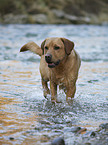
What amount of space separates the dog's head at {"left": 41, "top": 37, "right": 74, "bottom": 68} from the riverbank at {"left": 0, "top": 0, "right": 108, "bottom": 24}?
3382 cm

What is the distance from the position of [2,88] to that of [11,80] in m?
0.89

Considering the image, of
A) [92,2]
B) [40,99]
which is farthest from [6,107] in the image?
[92,2]

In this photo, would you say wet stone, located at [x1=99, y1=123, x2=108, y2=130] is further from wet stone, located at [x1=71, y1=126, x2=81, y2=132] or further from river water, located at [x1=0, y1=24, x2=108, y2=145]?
wet stone, located at [x1=71, y1=126, x2=81, y2=132]

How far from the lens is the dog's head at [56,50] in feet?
15.6

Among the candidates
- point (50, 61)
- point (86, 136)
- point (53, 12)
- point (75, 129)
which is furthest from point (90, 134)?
point (53, 12)

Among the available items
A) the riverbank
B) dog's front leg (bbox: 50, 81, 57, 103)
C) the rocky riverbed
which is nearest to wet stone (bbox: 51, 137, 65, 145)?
the rocky riverbed

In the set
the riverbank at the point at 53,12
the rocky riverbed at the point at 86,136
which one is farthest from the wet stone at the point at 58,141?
the riverbank at the point at 53,12

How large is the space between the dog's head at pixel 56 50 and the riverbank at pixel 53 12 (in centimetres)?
3382

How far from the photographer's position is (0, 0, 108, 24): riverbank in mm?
39844

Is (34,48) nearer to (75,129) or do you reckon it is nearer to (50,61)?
(50,61)

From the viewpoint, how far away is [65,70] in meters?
5.12

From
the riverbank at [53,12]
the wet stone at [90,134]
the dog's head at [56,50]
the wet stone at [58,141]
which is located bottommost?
the riverbank at [53,12]

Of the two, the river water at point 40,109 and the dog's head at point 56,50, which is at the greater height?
the dog's head at point 56,50

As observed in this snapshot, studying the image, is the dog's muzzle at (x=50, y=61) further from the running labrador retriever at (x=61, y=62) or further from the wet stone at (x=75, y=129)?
the wet stone at (x=75, y=129)
